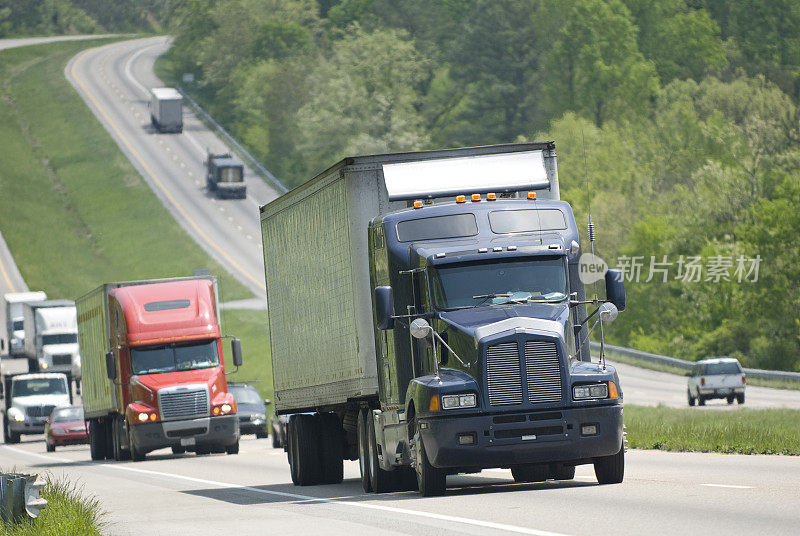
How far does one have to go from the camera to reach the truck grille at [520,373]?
16844 millimetres

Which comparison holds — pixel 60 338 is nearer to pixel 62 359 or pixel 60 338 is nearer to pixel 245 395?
pixel 62 359

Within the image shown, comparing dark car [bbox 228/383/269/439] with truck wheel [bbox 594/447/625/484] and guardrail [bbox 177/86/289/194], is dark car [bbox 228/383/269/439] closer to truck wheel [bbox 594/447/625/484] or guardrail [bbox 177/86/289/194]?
truck wheel [bbox 594/447/625/484]

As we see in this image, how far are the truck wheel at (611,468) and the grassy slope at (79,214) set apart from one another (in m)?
50.2

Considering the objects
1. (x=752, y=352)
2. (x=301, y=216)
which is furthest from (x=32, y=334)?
(x=301, y=216)

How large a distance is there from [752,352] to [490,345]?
2291 inches

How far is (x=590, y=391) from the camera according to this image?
17078mm

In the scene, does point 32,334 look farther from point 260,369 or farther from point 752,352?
point 752,352

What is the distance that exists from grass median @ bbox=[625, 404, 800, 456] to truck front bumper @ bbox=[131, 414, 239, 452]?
8976 mm

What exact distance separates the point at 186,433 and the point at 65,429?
1217 centimetres

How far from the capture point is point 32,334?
68.9m

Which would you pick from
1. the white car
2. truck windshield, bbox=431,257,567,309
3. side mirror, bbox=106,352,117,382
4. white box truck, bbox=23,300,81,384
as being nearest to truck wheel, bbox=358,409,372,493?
truck windshield, bbox=431,257,567,309

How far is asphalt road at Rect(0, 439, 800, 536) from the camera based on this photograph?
13922 millimetres

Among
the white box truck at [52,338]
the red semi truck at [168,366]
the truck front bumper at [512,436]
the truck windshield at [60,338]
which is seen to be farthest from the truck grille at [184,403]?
the truck windshield at [60,338]

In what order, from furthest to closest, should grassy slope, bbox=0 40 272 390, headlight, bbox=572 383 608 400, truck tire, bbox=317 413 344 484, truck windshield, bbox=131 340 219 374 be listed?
grassy slope, bbox=0 40 272 390
truck windshield, bbox=131 340 219 374
truck tire, bbox=317 413 344 484
headlight, bbox=572 383 608 400
